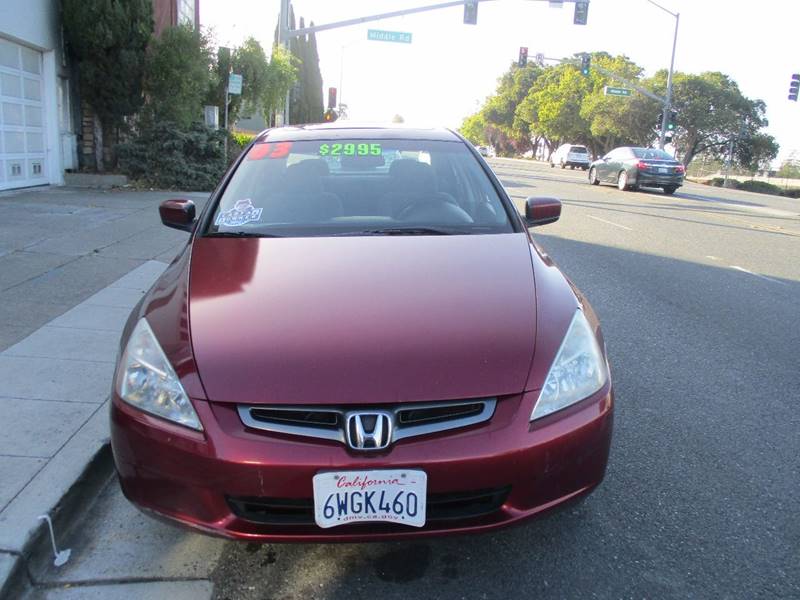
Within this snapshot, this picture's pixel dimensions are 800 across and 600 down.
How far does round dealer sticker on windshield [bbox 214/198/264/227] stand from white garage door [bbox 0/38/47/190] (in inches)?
402

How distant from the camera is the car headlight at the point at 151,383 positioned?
2250 mm

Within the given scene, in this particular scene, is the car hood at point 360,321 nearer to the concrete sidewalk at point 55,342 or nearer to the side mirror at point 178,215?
the side mirror at point 178,215

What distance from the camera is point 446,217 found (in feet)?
11.8

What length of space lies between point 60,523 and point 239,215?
161 cm

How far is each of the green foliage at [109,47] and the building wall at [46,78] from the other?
14.9 inches

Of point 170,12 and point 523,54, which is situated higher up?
point 523,54

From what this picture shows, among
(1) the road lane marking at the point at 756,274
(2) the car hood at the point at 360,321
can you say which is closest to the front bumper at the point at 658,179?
(1) the road lane marking at the point at 756,274

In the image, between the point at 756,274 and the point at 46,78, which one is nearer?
the point at 756,274

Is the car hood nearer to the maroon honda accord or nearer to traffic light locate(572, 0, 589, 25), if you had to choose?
the maroon honda accord

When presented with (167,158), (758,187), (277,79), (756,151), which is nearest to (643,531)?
(167,158)

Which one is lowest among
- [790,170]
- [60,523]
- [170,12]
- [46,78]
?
[60,523]

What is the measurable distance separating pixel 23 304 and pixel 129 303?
76cm

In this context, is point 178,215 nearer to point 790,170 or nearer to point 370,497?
point 370,497

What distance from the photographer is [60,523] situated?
2684mm
